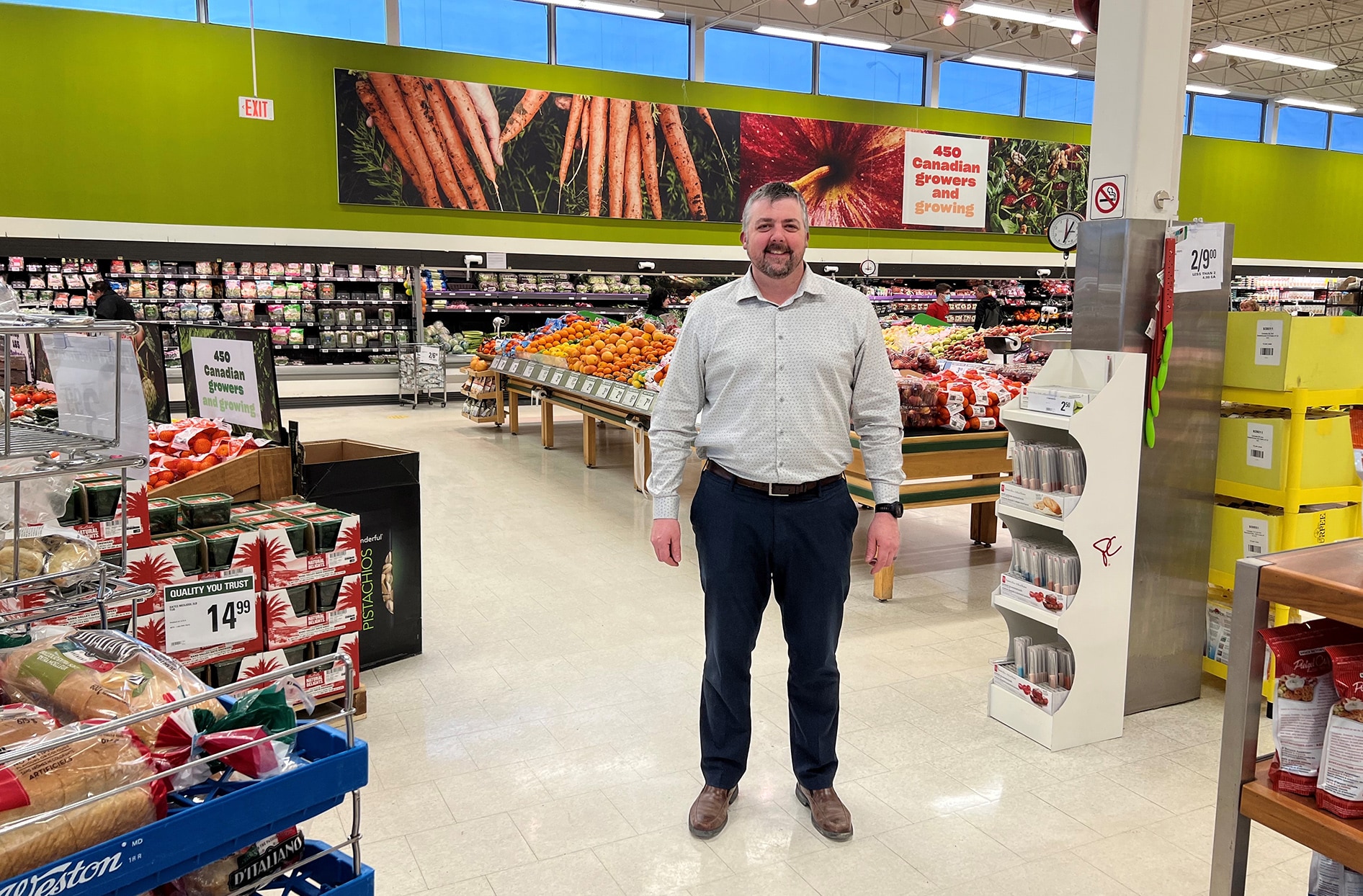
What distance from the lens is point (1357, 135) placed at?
21.5 metres

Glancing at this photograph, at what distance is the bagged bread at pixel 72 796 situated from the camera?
1036mm

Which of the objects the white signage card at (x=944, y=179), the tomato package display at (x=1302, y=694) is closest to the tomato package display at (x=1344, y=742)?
the tomato package display at (x=1302, y=694)

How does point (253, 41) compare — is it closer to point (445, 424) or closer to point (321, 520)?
point (445, 424)

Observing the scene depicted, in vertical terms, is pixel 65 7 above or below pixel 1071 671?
above

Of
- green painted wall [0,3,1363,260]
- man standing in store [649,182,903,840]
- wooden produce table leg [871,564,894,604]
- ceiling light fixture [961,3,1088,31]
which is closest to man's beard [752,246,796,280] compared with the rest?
man standing in store [649,182,903,840]

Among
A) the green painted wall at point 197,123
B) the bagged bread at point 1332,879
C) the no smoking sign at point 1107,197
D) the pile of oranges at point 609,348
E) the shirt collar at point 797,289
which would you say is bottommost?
the bagged bread at point 1332,879

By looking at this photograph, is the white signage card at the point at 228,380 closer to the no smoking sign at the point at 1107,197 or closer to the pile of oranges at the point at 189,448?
the pile of oranges at the point at 189,448

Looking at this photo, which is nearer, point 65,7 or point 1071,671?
point 1071,671

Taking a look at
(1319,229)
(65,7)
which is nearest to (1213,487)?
(65,7)

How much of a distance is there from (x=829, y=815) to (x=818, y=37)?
1575 centimetres

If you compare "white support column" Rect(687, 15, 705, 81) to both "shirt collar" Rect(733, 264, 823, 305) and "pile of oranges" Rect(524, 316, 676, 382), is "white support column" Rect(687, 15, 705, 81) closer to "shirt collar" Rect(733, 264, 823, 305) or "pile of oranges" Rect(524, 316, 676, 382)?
"pile of oranges" Rect(524, 316, 676, 382)

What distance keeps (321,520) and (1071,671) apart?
2595mm

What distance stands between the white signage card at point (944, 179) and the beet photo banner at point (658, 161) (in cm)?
2

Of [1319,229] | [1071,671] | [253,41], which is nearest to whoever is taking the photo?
[1071,671]
